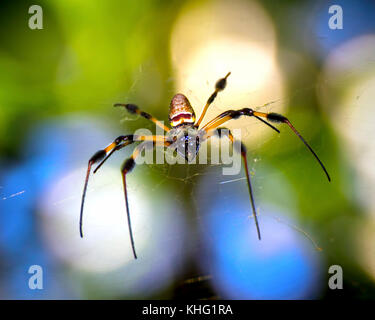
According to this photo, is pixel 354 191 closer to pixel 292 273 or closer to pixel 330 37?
pixel 292 273

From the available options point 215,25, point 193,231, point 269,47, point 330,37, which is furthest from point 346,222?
point 215,25

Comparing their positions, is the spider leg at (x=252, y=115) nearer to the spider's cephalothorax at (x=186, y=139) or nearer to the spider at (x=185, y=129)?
the spider at (x=185, y=129)

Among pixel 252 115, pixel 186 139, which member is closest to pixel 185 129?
pixel 186 139

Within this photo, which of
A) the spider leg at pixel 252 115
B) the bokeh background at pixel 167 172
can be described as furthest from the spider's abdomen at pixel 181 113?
the bokeh background at pixel 167 172

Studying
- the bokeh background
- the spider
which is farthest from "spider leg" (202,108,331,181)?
the bokeh background

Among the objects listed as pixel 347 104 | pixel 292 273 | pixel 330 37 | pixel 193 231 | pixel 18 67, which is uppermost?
pixel 330 37

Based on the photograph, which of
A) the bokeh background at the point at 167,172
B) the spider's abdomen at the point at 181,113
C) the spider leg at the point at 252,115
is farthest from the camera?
the bokeh background at the point at 167,172

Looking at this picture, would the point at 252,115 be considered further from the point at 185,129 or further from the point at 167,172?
the point at 167,172

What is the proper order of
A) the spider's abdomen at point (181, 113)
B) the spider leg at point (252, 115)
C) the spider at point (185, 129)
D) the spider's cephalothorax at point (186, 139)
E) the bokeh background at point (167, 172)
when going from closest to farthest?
the spider leg at point (252, 115) → the spider at point (185, 129) → the spider's cephalothorax at point (186, 139) → the spider's abdomen at point (181, 113) → the bokeh background at point (167, 172)
